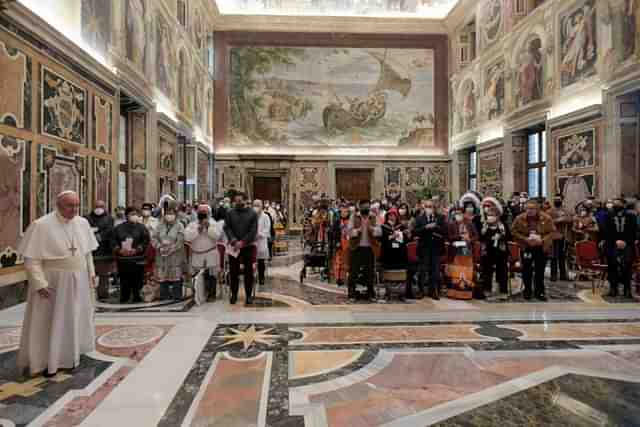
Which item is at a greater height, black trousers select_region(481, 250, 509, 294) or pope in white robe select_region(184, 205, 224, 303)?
pope in white robe select_region(184, 205, 224, 303)

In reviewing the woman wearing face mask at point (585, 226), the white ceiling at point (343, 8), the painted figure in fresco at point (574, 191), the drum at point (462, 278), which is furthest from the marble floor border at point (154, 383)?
the white ceiling at point (343, 8)

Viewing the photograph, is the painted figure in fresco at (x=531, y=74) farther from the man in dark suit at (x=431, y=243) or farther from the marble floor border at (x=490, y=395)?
the marble floor border at (x=490, y=395)

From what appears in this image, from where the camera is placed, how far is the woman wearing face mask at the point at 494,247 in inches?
291

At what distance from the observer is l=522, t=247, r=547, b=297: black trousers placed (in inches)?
276

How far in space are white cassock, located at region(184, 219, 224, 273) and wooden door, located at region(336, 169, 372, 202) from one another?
50.3 ft

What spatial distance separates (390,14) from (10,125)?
19.9 m

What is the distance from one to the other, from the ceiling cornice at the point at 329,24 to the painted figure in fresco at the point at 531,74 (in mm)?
8580

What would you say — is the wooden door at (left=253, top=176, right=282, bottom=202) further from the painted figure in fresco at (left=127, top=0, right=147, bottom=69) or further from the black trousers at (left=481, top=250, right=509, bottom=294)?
the black trousers at (left=481, top=250, right=509, bottom=294)

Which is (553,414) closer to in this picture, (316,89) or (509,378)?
(509,378)

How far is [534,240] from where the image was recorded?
6.94 meters

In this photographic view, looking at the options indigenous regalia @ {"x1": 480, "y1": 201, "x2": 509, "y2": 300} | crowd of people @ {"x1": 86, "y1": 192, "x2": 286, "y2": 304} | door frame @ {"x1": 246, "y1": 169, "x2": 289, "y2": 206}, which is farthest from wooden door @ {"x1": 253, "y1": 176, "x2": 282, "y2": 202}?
indigenous regalia @ {"x1": 480, "y1": 201, "x2": 509, "y2": 300}

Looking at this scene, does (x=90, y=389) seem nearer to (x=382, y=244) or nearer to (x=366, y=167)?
(x=382, y=244)

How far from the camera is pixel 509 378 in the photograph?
377 centimetres

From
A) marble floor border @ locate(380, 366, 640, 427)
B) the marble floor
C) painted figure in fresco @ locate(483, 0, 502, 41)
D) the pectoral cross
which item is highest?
painted figure in fresco @ locate(483, 0, 502, 41)
